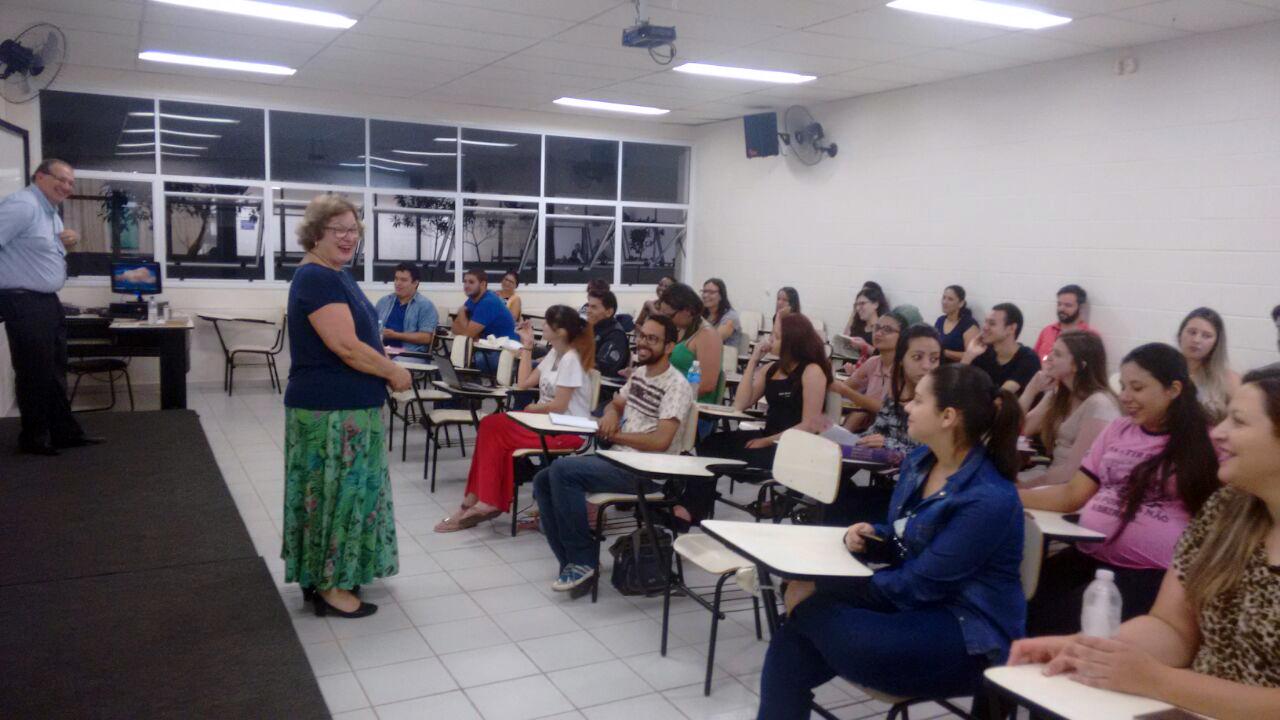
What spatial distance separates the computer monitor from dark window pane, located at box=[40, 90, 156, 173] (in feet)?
3.91

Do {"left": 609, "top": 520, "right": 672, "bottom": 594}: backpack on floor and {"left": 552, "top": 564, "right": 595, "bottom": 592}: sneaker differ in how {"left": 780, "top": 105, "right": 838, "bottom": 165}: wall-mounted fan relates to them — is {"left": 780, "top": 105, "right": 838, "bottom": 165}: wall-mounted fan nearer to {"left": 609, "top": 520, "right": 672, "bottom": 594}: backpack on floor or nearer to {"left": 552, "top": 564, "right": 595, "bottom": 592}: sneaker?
{"left": 609, "top": 520, "right": 672, "bottom": 594}: backpack on floor

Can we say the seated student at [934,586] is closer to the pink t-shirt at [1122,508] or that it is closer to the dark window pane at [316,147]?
the pink t-shirt at [1122,508]

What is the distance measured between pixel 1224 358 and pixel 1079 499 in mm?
2617

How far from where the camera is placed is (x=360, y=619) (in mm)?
3416

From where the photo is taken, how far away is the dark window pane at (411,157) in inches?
379

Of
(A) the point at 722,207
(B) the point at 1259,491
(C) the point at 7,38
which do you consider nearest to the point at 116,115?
(C) the point at 7,38

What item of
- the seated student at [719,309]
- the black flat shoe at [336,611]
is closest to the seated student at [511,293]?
the seated student at [719,309]

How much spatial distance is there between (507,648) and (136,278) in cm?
643

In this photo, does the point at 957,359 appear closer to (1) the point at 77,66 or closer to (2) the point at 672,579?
(2) the point at 672,579

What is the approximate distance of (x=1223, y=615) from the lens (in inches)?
61.9

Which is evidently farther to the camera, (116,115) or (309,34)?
(116,115)

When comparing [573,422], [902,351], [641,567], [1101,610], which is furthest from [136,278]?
[1101,610]

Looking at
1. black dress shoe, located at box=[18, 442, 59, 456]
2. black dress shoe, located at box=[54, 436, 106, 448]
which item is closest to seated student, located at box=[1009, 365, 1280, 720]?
black dress shoe, located at box=[18, 442, 59, 456]

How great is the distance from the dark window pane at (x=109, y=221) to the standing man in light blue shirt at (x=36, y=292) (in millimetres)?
4145
